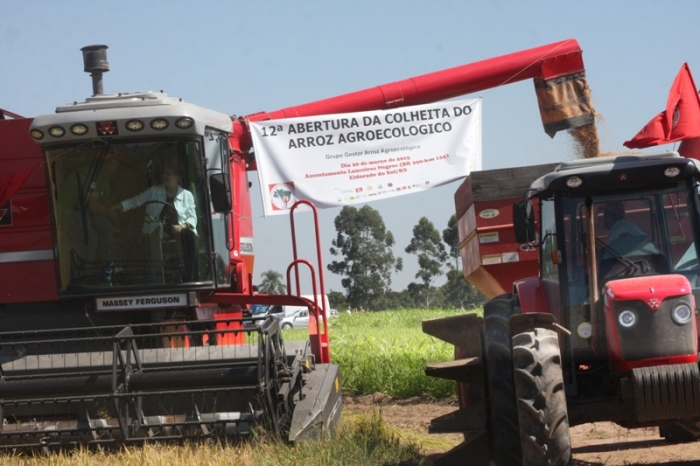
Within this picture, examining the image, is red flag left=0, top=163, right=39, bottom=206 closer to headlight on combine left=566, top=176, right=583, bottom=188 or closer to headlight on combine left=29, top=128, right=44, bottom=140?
headlight on combine left=29, top=128, right=44, bottom=140

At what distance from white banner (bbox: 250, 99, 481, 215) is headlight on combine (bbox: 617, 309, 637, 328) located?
581 cm

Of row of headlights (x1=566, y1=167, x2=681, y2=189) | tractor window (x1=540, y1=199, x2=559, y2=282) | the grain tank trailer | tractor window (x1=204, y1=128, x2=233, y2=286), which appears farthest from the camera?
tractor window (x1=204, y1=128, x2=233, y2=286)

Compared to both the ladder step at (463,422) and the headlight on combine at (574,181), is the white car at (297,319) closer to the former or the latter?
the ladder step at (463,422)

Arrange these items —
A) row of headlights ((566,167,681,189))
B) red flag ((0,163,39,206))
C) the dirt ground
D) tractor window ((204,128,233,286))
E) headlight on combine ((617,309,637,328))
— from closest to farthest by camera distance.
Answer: headlight on combine ((617,309,637,328)), row of headlights ((566,167,681,189)), the dirt ground, tractor window ((204,128,233,286)), red flag ((0,163,39,206))

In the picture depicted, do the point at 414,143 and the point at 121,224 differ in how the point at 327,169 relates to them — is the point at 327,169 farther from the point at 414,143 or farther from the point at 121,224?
the point at 121,224

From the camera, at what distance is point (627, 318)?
548 cm

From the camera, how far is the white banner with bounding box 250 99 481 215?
11039mm

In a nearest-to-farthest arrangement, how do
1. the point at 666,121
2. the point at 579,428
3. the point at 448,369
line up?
1. the point at 448,369
2. the point at 666,121
3. the point at 579,428

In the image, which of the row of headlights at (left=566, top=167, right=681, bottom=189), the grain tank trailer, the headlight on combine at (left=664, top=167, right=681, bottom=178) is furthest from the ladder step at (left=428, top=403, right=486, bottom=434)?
the headlight on combine at (left=664, top=167, right=681, bottom=178)

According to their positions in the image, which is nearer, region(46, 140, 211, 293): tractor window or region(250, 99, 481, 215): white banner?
region(46, 140, 211, 293): tractor window

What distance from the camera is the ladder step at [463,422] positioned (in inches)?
266

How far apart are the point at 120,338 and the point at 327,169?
450 centimetres

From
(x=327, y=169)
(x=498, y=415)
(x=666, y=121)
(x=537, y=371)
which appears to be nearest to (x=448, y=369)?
(x=498, y=415)

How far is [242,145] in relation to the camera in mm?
11133
